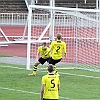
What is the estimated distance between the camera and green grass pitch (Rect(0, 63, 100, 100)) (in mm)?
16203

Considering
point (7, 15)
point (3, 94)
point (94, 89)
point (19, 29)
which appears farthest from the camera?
point (19, 29)

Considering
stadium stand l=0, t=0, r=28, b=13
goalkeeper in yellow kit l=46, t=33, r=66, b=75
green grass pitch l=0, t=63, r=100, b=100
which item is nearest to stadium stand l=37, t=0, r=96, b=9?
stadium stand l=0, t=0, r=28, b=13

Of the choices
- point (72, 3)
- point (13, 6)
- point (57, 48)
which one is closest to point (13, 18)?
point (13, 6)

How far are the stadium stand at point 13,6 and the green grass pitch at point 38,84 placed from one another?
2745 centimetres

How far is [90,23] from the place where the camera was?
2756cm

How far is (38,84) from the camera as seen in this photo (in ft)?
60.7

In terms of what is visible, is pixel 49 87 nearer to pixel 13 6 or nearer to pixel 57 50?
pixel 57 50

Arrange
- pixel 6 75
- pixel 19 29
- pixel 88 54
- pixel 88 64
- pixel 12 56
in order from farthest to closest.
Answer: pixel 19 29
pixel 12 56
pixel 88 54
pixel 88 64
pixel 6 75

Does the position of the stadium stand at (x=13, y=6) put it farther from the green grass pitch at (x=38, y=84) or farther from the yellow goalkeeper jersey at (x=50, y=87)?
the yellow goalkeeper jersey at (x=50, y=87)

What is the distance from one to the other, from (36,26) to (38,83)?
1212 cm

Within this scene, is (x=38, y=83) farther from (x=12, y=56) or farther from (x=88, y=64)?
(x=12, y=56)

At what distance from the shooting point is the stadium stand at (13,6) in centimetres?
5091

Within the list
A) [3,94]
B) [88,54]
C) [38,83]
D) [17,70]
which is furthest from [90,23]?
[3,94]

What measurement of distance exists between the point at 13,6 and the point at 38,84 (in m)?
33.7
